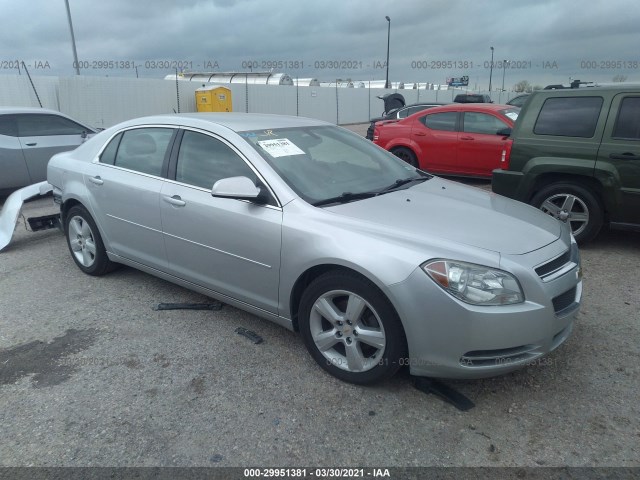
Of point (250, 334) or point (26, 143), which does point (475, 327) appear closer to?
point (250, 334)

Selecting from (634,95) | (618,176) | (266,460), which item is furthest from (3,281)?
(634,95)

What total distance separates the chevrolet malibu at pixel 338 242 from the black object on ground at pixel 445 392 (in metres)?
0.22

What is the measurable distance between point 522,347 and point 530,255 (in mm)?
499

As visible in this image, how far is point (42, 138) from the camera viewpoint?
7988 millimetres

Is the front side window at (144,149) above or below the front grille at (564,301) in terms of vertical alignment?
above

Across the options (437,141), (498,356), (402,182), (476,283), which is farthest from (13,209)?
(437,141)

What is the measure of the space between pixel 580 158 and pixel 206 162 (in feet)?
13.1

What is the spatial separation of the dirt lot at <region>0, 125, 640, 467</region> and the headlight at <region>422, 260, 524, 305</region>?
26.6 inches

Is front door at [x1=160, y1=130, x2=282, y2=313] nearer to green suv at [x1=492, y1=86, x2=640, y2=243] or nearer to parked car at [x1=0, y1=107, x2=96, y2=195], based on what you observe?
green suv at [x1=492, y1=86, x2=640, y2=243]

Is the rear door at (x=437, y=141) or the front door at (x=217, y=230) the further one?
the rear door at (x=437, y=141)

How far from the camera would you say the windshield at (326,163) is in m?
3.25

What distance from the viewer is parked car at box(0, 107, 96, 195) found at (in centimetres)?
760

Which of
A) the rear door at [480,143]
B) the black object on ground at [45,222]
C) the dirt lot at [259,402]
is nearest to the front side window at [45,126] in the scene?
the black object on ground at [45,222]

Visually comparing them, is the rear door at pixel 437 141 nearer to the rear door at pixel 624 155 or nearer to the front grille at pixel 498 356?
the rear door at pixel 624 155
